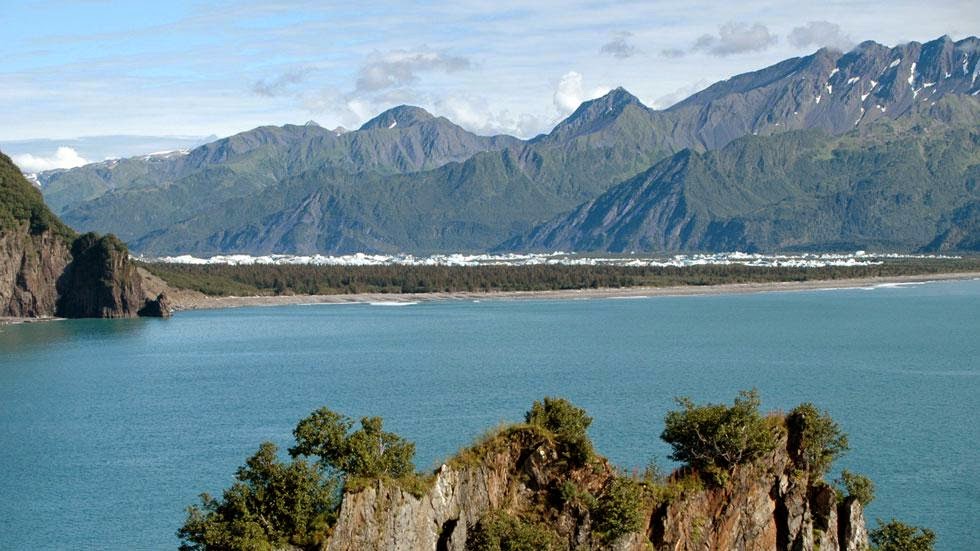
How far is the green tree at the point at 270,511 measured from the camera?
92.9 ft

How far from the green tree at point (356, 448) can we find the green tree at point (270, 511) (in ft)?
1.72

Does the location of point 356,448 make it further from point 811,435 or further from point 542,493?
point 811,435

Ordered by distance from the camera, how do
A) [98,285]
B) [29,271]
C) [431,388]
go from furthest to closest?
1. [98,285]
2. [29,271]
3. [431,388]

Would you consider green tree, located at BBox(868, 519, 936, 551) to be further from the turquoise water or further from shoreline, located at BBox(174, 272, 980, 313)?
shoreline, located at BBox(174, 272, 980, 313)

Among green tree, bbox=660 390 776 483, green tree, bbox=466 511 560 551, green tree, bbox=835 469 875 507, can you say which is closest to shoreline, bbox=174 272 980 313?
green tree, bbox=835 469 875 507

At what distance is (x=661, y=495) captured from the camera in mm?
29016

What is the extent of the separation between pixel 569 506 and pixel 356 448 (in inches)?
192

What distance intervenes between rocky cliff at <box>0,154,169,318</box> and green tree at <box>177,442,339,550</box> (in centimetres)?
13195

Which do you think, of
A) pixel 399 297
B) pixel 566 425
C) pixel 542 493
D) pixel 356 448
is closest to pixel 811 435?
pixel 566 425

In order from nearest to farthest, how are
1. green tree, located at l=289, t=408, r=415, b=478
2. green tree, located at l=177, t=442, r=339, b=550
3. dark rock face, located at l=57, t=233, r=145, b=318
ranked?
green tree, located at l=177, t=442, r=339, b=550
green tree, located at l=289, t=408, r=415, b=478
dark rock face, located at l=57, t=233, r=145, b=318

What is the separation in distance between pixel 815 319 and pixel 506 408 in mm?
78092

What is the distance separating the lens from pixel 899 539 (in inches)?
1454

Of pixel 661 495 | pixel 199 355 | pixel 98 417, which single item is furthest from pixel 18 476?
pixel 199 355

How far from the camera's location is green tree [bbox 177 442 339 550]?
1115 inches
